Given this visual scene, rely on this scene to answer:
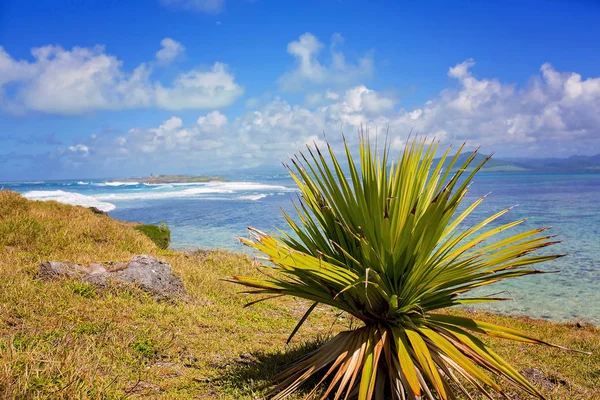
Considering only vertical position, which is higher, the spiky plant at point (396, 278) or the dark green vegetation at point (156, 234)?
the spiky plant at point (396, 278)

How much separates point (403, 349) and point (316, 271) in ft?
3.24

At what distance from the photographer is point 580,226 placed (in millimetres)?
28969

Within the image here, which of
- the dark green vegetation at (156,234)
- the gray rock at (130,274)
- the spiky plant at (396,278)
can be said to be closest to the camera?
the spiky plant at (396,278)

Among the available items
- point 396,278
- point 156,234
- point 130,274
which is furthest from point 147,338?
point 156,234

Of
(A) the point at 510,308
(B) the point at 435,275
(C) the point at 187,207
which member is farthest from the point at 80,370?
(C) the point at 187,207

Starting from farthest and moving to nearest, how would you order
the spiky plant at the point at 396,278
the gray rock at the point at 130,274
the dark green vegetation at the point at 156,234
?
the dark green vegetation at the point at 156,234, the gray rock at the point at 130,274, the spiky plant at the point at 396,278

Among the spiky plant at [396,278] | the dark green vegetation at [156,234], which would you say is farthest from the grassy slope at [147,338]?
the dark green vegetation at [156,234]

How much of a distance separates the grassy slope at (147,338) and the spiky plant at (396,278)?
4.11 ft

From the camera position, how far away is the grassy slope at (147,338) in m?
4.00

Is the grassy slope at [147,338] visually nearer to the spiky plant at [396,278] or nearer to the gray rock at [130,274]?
the gray rock at [130,274]

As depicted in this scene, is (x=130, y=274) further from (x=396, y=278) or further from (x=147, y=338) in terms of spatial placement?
(x=396, y=278)

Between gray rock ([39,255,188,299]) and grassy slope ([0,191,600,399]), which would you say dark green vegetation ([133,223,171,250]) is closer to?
grassy slope ([0,191,600,399])

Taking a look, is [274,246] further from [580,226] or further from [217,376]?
[580,226]

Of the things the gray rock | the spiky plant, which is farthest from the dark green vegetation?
the spiky plant
